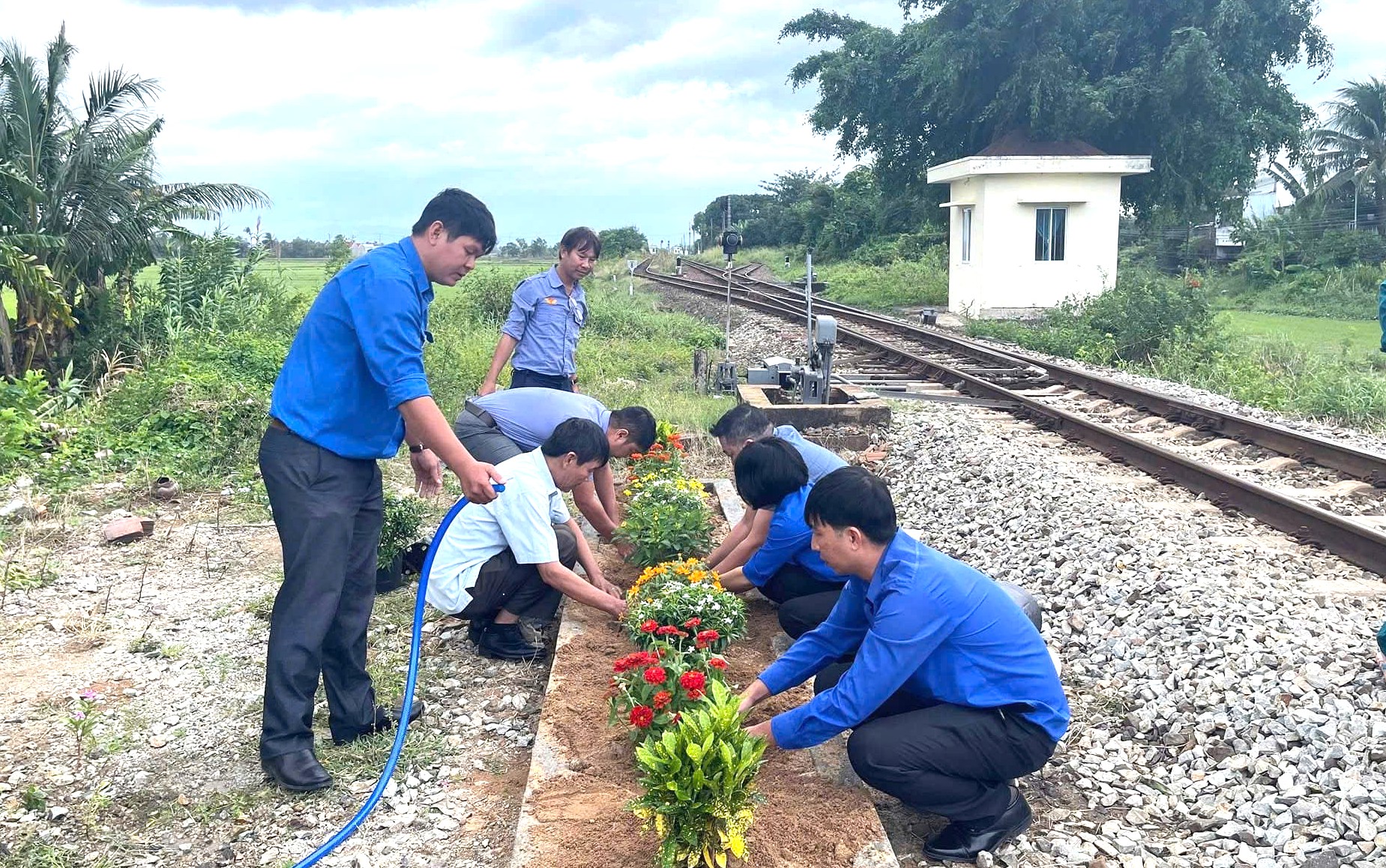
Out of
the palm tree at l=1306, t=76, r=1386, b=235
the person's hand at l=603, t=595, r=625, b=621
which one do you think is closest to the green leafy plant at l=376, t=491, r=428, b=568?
the person's hand at l=603, t=595, r=625, b=621

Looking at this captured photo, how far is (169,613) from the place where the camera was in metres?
5.67

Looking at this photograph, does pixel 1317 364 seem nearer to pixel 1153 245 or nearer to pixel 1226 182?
pixel 1226 182

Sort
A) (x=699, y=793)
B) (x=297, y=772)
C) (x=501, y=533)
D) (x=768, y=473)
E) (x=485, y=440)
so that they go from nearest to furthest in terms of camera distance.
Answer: (x=699, y=793) < (x=297, y=772) < (x=768, y=473) < (x=501, y=533) < (x=485, y=440)

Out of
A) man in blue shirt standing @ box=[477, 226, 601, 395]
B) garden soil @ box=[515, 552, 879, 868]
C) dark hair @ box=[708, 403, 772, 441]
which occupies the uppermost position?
man in blue shirt standing @ box=[477, 226, 601, 395]

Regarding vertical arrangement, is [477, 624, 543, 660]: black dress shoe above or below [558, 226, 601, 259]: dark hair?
below

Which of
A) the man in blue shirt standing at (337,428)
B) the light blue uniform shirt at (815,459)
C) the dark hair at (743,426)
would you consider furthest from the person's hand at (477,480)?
the dark hair at (743,426)

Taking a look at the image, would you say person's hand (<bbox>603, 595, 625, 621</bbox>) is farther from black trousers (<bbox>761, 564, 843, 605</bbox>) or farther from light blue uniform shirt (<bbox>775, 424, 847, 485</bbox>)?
light blue uniform shirt (<bbox>775, 424, 847, 485</bbox>)

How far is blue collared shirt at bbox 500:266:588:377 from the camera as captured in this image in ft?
21.9

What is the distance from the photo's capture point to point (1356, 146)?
117 feet

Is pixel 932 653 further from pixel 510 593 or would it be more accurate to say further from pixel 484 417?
pixel 484 417

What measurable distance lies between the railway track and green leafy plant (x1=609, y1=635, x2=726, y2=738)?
3678mm

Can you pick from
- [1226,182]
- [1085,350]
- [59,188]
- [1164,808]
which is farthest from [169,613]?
[1226,182]

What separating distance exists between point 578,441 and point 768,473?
804mm

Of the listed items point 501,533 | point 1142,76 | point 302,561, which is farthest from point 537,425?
point 1142,76
